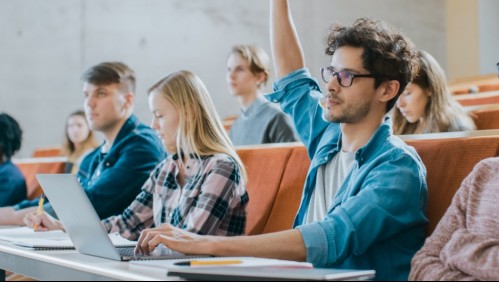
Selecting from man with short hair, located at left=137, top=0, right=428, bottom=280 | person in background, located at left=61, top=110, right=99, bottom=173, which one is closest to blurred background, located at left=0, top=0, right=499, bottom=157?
person in background, located at left=61, top=110, right=99, bottom=173

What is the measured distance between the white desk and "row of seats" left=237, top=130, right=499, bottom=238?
2.51 ft

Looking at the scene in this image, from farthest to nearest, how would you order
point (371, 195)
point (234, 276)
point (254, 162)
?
point (254, 162)
point (371, 195)
point (234, 276)

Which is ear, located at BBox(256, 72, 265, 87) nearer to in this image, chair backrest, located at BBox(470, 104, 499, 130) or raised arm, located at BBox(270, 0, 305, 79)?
chair backrest, located at BBox(470, 104, 499, 130)

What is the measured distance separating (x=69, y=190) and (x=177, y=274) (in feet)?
2.04

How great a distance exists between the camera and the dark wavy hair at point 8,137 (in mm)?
4184

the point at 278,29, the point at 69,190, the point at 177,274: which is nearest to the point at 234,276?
the point at 177,274

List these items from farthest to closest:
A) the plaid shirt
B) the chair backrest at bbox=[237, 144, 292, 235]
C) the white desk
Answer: the chair backrest at bbox=[237, 144, 292, 235]
the plaid shirt
the white desk

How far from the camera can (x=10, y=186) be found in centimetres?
411

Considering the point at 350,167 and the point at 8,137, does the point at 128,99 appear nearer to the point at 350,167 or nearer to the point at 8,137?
the point at 8,137

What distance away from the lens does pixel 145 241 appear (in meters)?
1.75

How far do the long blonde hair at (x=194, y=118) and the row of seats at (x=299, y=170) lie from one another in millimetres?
141

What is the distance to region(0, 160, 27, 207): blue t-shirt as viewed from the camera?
4.08 metres

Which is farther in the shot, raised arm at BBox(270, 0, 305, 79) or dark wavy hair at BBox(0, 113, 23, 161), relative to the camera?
dark wavy hair at BBox(0, 113, 23, 161)

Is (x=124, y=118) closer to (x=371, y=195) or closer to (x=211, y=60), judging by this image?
(x=371, y=195)
